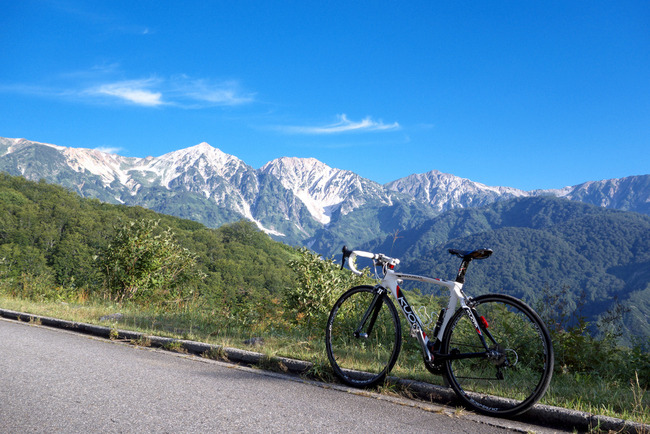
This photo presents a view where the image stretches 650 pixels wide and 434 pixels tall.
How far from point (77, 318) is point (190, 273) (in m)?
4.15

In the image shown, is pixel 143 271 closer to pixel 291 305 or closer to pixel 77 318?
pixel 77 318

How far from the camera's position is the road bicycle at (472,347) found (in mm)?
3666

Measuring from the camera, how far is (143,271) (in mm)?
10930

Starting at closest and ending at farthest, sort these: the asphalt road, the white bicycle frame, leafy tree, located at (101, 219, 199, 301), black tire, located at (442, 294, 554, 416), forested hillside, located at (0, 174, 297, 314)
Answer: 1. the asphalt road
2. black tire, located at (442, 294, 554, 416)
3. the white bicycle frame
4. leafy tree, located at (101, 219, 199, 301)
5. forested hillside, located at (0, 174, 297, 314)

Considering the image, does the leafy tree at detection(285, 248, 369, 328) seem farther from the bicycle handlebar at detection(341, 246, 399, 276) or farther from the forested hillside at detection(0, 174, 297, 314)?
the forested hillside at detection(0, 174, 297, 314)

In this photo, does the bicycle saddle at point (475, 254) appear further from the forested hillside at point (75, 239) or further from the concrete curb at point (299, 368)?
the forested hillside at point (75, 239)

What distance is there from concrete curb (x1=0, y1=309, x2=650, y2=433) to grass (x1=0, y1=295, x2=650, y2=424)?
109mm

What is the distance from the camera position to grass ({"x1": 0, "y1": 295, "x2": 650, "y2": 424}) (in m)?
3.72

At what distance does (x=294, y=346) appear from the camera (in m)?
5.71

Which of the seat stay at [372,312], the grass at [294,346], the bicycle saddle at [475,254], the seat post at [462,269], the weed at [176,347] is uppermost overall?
the bicycle saddle at [475,254]

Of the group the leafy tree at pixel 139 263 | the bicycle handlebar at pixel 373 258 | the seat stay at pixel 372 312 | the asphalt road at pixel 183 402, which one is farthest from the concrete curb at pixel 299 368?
the leafy tree at pixel 139 263

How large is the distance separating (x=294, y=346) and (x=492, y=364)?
2649 millimetres

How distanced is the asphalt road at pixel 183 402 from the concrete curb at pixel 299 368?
0.23 metres

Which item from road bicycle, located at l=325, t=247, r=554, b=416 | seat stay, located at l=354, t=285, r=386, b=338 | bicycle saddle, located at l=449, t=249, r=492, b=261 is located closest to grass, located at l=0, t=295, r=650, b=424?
road bicycle, located at l=325, t=247, r=554, b=416
